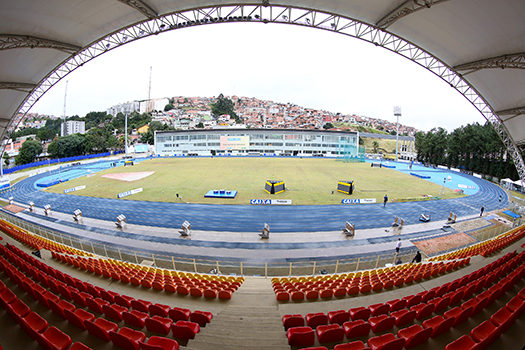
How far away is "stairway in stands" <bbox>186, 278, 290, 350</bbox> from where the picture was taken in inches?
156

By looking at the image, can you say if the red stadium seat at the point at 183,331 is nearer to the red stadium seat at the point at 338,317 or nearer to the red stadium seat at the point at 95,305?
the red stadium seat at the point at 95,305

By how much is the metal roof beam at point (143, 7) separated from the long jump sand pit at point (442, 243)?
2251 centimetres

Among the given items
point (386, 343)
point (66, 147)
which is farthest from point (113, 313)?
point (66, 147)

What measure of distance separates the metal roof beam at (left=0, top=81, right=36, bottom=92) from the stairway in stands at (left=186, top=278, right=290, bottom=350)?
75.5 feet

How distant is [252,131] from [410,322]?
73573 millimetres

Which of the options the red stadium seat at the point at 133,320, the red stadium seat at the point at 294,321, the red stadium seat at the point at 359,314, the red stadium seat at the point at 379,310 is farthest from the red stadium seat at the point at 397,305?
the red stadium seat at the point at 133,320

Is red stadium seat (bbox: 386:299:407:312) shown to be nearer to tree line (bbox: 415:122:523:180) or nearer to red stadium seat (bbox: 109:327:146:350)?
red stadium seat (bbox: 109:327:146:350)

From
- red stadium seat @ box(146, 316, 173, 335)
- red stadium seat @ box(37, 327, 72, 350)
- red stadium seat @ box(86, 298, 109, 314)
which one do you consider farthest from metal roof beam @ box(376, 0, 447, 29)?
red stadium seat @ box(86, 298, 109, 314)

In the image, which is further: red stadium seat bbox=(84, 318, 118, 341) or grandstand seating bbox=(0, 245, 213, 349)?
red stadium seat bbox=(84, 318, 118, 341)

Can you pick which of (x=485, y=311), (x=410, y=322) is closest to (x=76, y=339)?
(x=410, y=322)

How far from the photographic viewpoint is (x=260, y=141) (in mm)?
76000

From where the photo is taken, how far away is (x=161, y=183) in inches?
1257

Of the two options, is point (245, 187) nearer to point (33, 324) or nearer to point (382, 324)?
point (33, 324)

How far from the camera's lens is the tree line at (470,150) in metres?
41.8
